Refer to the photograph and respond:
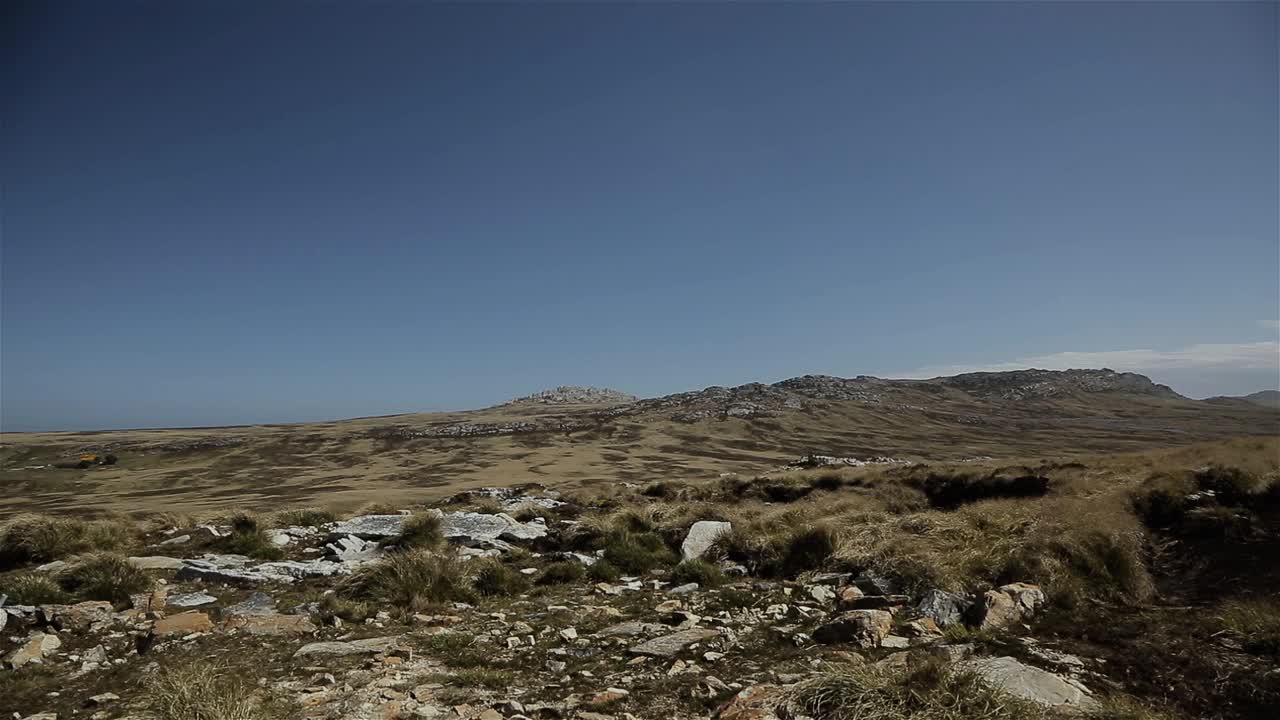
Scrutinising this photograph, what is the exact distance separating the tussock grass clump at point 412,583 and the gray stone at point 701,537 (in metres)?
4.37

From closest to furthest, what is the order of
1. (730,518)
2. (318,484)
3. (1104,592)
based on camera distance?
1. (1104,592)
2. (730,518)
3. (318,484)

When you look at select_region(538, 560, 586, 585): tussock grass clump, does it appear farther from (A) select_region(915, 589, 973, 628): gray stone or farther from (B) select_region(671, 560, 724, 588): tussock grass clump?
(A) select_region(915, 589, 973, 628): gray stone

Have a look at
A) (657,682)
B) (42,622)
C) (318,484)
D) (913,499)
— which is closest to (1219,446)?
(913,499)

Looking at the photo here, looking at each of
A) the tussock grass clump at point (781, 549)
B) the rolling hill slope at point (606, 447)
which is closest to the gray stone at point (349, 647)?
the tussock grass clump at point (781, 549)

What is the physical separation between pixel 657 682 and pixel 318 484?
66.6 m

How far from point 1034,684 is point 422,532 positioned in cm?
1155

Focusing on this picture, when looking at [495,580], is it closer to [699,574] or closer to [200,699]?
[699,574]

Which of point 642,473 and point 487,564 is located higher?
point 487,564

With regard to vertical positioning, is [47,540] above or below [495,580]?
above

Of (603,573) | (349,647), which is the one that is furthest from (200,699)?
(603,573)

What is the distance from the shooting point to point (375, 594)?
8.64 metres

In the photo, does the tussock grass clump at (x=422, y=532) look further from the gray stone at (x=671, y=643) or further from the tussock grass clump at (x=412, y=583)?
the gray stone at (x=671, y=643)

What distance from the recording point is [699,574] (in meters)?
9.71

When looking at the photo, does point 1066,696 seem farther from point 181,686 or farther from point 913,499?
point 913,499
